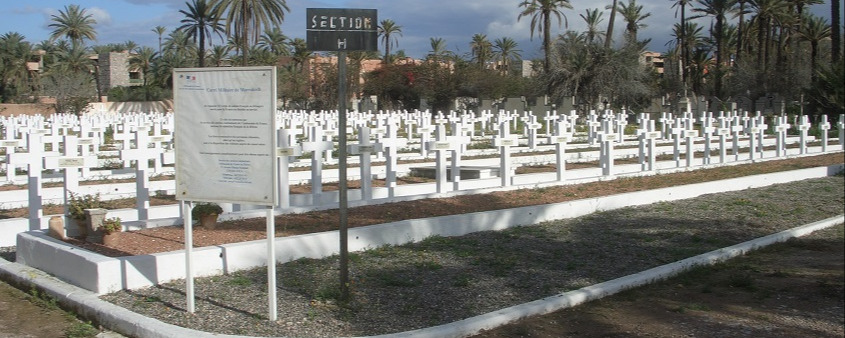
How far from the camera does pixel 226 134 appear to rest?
6.55m

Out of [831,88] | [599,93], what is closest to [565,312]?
[831,88]

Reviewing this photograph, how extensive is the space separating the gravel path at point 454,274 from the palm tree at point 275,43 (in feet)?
192

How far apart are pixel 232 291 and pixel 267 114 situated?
1999 mm

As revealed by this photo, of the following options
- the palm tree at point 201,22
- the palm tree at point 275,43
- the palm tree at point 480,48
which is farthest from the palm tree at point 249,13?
the palm tree at point 480,48

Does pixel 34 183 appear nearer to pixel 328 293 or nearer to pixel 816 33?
pixel 328 293

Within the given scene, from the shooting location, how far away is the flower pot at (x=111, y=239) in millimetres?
8703

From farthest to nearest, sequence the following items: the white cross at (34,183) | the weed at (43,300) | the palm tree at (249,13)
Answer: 1. the palm tree at (249,13)
2. the white cross at (34,183)
3. the weed at (43,300)

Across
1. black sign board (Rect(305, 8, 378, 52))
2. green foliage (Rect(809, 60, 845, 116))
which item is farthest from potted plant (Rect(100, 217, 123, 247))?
green foliage (Rect(809, 60, 845, 116))

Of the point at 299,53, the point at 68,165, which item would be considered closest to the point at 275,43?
the point at 299,53

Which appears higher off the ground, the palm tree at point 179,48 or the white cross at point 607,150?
the palm tree at point 179,48

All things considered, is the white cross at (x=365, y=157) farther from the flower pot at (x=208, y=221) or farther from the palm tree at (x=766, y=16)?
the palm tree at (x=766, y=16)

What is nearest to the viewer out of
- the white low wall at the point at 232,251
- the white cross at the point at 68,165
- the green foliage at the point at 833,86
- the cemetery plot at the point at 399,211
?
the green foliage at the point at 833,86

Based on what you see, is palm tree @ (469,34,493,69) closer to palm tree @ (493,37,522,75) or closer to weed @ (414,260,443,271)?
Result: palm tree @ (493,37,522,75)

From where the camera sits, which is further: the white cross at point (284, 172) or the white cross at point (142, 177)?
the white cross at point (284, 172)
